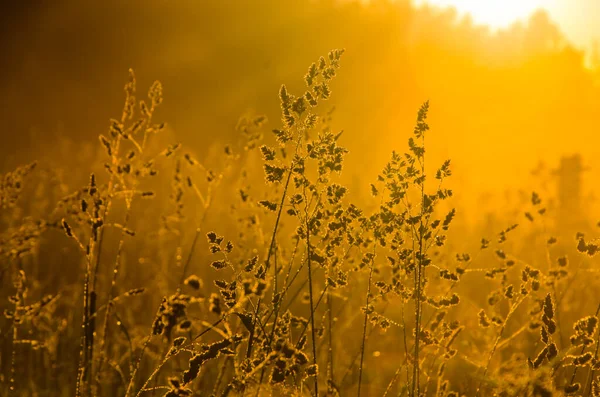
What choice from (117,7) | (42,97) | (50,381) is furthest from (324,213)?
(117,7)

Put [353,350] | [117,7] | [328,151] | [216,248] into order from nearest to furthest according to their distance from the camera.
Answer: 1. [216,248]
2. [328,151]
3. [353,350]
4. [117,7]

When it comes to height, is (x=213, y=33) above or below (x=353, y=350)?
above

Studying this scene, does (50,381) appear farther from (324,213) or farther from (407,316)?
(407,316)

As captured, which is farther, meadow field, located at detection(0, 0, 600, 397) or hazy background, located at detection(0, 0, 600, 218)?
hazy background, located at detection(0, 0, 600, 218)

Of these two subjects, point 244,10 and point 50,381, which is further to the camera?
point 244,10

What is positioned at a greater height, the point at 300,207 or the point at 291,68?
the point at 291,68

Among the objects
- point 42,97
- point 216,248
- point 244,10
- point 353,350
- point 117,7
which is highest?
point 244,10

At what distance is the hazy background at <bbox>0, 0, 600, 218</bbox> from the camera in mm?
32250

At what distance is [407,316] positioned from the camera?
17.2ft

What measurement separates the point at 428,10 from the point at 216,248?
194ft

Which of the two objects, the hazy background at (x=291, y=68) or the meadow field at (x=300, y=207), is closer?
the meadow field at (x=300, y=207)

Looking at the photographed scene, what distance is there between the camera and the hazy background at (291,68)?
106 ft

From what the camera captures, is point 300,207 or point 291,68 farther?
point 291,68

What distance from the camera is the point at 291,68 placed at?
148 ft
